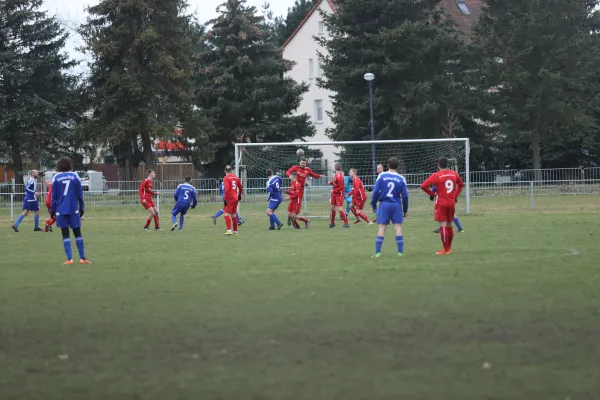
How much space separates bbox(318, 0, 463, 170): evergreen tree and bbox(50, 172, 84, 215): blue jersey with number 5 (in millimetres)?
40016

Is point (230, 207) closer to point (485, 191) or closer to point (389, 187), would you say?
point (389, 187)

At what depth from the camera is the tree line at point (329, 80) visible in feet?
179

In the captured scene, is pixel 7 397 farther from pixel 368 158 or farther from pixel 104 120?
pixel 104 120

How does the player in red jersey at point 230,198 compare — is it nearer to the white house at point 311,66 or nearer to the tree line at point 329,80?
the tree line at point 329,80

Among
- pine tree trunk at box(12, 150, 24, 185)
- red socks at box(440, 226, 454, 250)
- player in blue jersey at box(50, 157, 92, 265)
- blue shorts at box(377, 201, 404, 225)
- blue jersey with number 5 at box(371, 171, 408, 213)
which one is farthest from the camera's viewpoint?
pine tree trunk at box(12, 150, 24, 185)

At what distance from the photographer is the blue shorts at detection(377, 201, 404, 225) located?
16203 mm

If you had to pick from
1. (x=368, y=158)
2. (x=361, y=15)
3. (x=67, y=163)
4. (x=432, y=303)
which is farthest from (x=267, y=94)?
(x=432, y=303)

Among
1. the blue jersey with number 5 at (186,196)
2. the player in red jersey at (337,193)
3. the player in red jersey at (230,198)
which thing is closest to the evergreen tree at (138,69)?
the blue jersey with number 5 at (186,196)

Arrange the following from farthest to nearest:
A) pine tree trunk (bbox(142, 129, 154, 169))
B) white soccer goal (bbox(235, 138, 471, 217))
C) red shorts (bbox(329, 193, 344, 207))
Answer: pine tree trunk (bbox(142, 129, 154, 169)) → white soccer goal (bbox(235, 138, 471, 217)) → red shorts (bbox(329, 193, 344, 207))

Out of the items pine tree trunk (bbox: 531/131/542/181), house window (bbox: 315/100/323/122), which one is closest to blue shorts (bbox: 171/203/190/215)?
pine tree trunk (bbox: 531/131/542/181)

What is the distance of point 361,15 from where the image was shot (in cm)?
5634

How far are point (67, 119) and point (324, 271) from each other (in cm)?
4663

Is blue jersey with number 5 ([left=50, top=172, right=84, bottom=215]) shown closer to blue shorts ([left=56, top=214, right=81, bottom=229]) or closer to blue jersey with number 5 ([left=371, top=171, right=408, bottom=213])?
blue shorts ([left=56, top=214, right=81, bottom=229])

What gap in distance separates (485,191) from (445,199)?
74.8 feet
